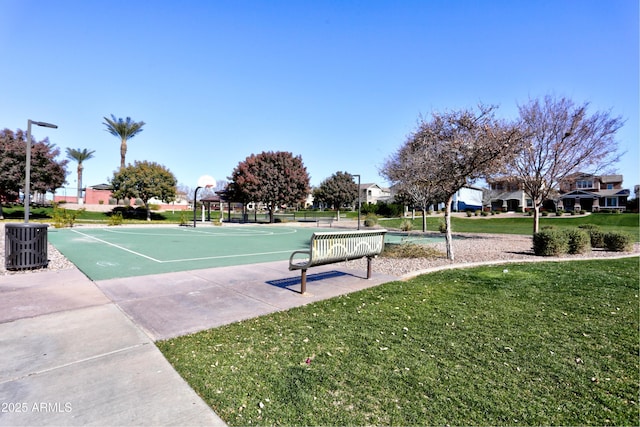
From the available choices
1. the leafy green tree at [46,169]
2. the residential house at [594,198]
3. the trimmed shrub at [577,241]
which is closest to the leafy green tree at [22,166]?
the leafy green tree at [46,169]

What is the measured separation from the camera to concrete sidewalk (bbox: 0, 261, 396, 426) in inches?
96.5

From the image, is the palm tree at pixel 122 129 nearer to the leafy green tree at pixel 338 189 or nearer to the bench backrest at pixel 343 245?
the leafy green tree at pixel 338 189

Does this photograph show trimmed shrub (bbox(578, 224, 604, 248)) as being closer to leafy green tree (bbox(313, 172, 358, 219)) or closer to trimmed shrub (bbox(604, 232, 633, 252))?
trimmed shrub (bbox(604, 232, 633, 252))

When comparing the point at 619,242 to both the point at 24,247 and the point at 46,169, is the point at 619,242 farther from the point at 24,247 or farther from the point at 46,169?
the point at 46,169

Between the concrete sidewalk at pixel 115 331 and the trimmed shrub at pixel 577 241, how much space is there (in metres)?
7.98

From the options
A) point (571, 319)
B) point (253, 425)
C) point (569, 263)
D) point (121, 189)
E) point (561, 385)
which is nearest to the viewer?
point (253, 425)

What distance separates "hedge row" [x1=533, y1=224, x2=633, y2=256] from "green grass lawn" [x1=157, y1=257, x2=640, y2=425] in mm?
5621

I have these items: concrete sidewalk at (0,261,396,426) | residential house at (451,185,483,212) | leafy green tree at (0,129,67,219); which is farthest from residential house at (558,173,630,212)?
leafy green tree at (0,129,67,219)

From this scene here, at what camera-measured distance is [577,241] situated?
1118 centimetres

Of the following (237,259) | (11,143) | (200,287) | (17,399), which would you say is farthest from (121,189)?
(17,399)

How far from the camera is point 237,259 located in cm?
961

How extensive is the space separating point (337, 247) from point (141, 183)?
119ft

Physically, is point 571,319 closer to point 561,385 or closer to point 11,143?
point 561,385

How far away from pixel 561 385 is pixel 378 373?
4.98ft
